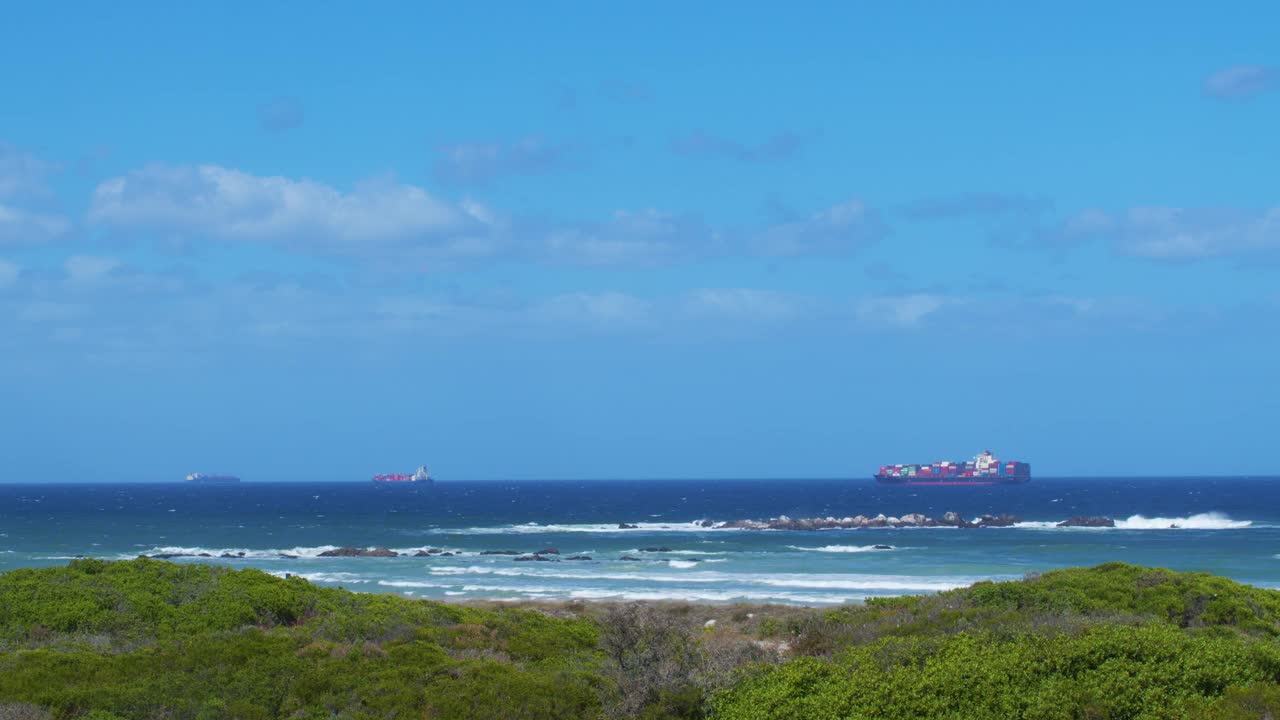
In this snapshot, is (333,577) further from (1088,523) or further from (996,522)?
(1088,523)

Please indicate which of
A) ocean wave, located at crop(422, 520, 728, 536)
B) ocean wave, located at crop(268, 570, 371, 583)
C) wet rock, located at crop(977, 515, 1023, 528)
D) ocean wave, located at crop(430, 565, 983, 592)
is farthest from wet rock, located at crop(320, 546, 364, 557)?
wet rock, located at crop(977, 515, 1023, 528)

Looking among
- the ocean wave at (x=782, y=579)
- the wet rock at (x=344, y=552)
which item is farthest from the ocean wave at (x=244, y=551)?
the ocean wave at (x=782, y=579)

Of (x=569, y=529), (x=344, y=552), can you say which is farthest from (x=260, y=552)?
(x=569, y=529)

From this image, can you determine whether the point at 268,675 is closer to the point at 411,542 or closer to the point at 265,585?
the point at 265,585

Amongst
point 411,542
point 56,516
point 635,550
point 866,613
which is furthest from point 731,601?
point 56,516

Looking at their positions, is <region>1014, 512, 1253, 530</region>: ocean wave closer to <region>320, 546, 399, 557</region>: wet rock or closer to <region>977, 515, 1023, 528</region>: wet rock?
<region>977, 515, 1023, 528</region>: wet rock

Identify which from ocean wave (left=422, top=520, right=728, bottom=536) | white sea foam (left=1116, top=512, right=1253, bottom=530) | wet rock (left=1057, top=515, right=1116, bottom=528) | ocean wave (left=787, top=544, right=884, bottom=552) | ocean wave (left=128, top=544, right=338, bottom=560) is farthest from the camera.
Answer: wet rock (left=1057, top=515, right=1116, bottom=528)

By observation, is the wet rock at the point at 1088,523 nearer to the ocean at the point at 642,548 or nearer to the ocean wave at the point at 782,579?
the ocean at the point at 642,548

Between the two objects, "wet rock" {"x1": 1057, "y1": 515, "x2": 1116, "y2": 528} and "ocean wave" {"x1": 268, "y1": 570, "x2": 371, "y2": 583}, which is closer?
"ocean wave" {"x1": 268, "y1": 570, "x2": 371, "y2": 583}

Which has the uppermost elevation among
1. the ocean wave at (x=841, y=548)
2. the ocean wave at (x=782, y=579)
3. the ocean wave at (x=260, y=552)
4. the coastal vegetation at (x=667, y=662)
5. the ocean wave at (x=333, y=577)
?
the coastal vegetation at (x=667, y=662)

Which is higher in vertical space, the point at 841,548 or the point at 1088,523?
the point at 1088,523
